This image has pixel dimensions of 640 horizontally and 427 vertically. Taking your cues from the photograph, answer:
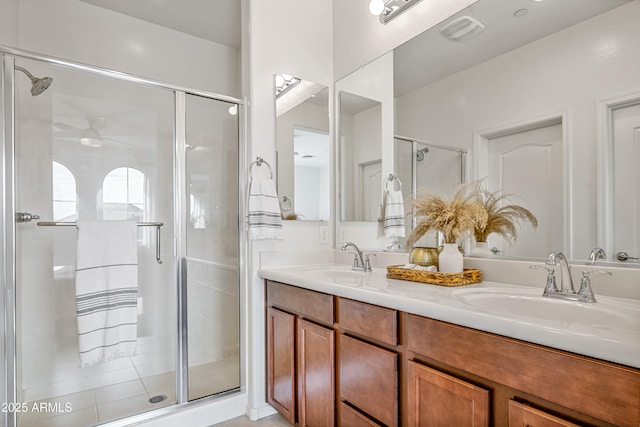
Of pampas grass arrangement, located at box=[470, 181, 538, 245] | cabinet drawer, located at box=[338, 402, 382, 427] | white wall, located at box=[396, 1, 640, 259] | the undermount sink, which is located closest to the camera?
the undermount sink

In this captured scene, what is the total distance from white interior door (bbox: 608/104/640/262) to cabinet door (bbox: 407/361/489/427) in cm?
75

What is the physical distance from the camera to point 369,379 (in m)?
1.35

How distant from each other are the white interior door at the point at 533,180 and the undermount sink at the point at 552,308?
0.81 ft

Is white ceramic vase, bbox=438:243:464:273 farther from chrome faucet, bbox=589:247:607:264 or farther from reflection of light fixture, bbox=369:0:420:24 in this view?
reflection of light fixture, bbox=369:0:420:24

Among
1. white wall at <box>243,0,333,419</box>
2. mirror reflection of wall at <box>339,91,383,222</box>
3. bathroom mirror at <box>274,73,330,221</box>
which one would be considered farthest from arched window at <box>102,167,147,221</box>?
mirror reflection of wall at <box>339,91,383,222</box>

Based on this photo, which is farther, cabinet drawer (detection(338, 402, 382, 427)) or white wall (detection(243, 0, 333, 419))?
white wall (detection(243, 0, 333, 419))

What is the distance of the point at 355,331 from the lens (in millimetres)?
1430

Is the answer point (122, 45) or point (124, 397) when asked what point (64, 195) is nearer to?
point (122, 45)

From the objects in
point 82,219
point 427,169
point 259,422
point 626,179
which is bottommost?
point 259,422

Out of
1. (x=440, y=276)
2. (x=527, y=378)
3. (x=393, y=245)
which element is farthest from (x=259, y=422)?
(x=527, y=378)

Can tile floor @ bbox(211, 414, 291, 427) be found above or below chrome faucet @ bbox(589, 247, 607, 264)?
below

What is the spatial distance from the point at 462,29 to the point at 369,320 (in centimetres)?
146

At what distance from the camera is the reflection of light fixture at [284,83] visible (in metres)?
2.25

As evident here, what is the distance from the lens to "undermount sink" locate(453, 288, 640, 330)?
3.19ft
